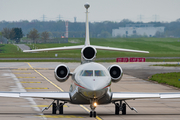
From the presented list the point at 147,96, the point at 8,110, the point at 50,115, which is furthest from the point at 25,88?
the point at 147,96

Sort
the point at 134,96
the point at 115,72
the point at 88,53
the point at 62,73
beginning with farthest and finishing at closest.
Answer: the point at 88,53
the point at 115,72
the point at 62,73
the point at 134,96

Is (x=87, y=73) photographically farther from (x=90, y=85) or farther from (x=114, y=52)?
(x=114, y=52)

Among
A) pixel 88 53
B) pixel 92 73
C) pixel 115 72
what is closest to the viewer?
pixel 92 73

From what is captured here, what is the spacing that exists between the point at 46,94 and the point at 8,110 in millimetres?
3268

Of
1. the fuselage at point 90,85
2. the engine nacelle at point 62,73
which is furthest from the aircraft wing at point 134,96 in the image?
the engine nacelle at point 62,73

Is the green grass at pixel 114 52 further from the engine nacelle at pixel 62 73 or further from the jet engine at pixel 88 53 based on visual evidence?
the engine nacelle at pixel 62 73

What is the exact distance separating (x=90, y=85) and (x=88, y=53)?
5.22 metres

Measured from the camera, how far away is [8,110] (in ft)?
69.5

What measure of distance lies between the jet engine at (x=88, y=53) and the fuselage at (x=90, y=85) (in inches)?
125

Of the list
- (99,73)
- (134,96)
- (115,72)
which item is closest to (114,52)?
(115,72)

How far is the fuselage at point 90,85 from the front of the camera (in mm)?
17484

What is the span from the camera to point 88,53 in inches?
884

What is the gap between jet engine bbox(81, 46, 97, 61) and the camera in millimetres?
22281

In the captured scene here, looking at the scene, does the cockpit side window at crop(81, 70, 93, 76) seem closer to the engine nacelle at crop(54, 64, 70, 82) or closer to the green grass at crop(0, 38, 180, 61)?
the engine nacelle at crop(54, 64, 70, 82)
